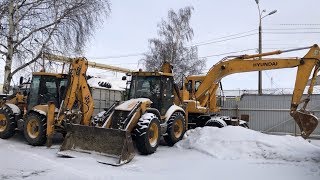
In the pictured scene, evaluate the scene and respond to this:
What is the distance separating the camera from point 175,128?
43.4 feet

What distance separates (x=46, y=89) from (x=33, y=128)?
1690 mm

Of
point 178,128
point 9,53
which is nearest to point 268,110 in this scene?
point 178,128

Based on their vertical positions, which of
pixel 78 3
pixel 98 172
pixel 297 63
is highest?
pixel 78 3

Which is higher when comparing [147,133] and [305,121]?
[305,121]

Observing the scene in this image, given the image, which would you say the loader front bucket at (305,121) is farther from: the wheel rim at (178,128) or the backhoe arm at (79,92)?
the backhoe arm at (79,92)

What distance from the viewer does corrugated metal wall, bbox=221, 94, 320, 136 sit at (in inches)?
782

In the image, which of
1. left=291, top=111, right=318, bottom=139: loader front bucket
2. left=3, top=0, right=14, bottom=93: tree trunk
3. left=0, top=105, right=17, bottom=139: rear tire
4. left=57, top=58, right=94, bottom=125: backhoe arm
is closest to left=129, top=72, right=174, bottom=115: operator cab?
left=57, top=58, right=94, bottom=125: backhoe arm

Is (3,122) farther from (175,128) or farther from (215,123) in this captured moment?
(215,123)

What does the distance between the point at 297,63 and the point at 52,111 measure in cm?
831

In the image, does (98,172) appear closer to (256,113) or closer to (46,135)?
(46,135)

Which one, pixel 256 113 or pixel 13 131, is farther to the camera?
pixel 256 113

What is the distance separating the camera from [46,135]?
1192 centimetres

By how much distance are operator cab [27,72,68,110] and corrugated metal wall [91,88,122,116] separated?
633 cm

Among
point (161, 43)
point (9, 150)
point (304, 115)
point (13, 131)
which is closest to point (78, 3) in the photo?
point (13, 131)
